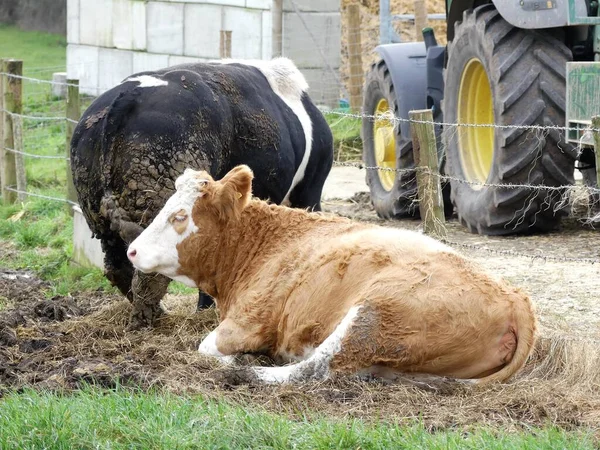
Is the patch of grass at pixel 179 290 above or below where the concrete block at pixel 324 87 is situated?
below

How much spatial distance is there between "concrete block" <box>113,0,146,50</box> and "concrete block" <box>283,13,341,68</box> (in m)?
→ 3.25

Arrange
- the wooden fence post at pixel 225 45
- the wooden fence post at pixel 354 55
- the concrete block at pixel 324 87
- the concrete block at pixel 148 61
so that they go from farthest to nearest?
the concrete block at pixel 148 61 → the concrete block at pixel 324 87 → the wooden fence post at pixel 354 55 → the wooden fence post at pixel 225 45

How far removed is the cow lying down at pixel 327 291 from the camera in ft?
17.7

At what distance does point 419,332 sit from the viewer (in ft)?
17.6

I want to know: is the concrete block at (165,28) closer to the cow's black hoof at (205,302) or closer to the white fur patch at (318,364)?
the cow's black hoof at (205,302)

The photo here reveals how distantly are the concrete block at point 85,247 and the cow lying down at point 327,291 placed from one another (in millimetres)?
2938

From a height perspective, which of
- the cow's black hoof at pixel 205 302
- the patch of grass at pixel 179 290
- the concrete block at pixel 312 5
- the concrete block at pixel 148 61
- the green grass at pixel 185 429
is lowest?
the patch of grass at pixel 179 290

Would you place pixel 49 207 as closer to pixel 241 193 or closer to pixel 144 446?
pixel 241 193

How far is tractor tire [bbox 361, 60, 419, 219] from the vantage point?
1160 cm

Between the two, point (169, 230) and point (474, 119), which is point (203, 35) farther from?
point (169, 230)

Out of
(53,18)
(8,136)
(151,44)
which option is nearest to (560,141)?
(8,136)

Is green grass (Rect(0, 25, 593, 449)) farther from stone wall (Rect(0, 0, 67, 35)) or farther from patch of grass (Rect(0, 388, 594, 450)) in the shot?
stone wall (Rect(0, 0, 67, 35))

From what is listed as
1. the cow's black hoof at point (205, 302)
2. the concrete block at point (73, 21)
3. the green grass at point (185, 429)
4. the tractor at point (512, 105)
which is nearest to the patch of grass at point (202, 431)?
the green grass at point (185, 429)

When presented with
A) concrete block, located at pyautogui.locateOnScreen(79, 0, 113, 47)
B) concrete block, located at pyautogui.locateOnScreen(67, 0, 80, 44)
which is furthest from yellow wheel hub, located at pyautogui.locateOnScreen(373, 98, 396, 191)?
concrete block, located at pyautogui.locateOnScreen(67, 0, 80, 44)
